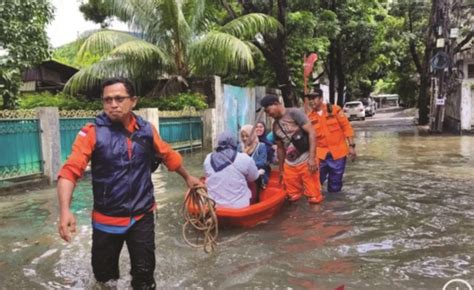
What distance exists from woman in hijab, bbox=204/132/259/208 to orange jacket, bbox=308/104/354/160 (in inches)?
78.1

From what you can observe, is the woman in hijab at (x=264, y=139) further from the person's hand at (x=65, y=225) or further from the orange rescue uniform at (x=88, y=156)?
the person's hand at (x=65, y=225)

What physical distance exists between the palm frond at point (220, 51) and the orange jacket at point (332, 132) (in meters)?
7.95

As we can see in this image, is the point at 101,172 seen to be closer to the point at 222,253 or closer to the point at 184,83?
the point at 222,253

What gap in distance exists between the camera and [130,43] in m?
15.1

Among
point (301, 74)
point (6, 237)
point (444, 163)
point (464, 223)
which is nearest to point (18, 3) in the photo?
point (6, 237)

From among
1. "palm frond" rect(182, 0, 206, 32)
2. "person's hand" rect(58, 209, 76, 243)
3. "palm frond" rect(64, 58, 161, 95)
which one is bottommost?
"person's hand" rect(58, 209, 76, 243)

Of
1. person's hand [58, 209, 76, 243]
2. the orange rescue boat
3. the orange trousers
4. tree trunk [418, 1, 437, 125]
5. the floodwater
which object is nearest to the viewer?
person's hand [58, 209, 76, 243]

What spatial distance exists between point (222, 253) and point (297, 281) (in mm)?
1180

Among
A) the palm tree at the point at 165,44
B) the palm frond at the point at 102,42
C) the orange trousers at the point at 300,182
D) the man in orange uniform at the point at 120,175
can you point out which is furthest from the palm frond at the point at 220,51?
the man in orange uniform at the point at 120,175

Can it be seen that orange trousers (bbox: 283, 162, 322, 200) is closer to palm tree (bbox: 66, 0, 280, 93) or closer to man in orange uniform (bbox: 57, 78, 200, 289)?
man in orange uniform (bbox: 57, 78, 200, 289)

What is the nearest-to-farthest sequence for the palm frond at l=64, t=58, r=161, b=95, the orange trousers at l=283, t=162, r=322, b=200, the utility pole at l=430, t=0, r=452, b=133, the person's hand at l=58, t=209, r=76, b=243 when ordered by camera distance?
1. the person's hand at l=58, t=209, r=76, b=243
2. the orange trousers at l=283, t=162, r=322, b=200
3. the palm frond at l=64, t=58, r=161, b=95
4. the utility pole at l=430, t=0, r=452, b=133

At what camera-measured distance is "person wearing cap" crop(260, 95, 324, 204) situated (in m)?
6.91

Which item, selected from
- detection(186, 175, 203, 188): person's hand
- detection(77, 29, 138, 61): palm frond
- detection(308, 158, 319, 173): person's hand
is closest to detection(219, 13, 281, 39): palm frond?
detection(77, 29, 138, 61): palm frond

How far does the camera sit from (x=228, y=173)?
6.02 metres
